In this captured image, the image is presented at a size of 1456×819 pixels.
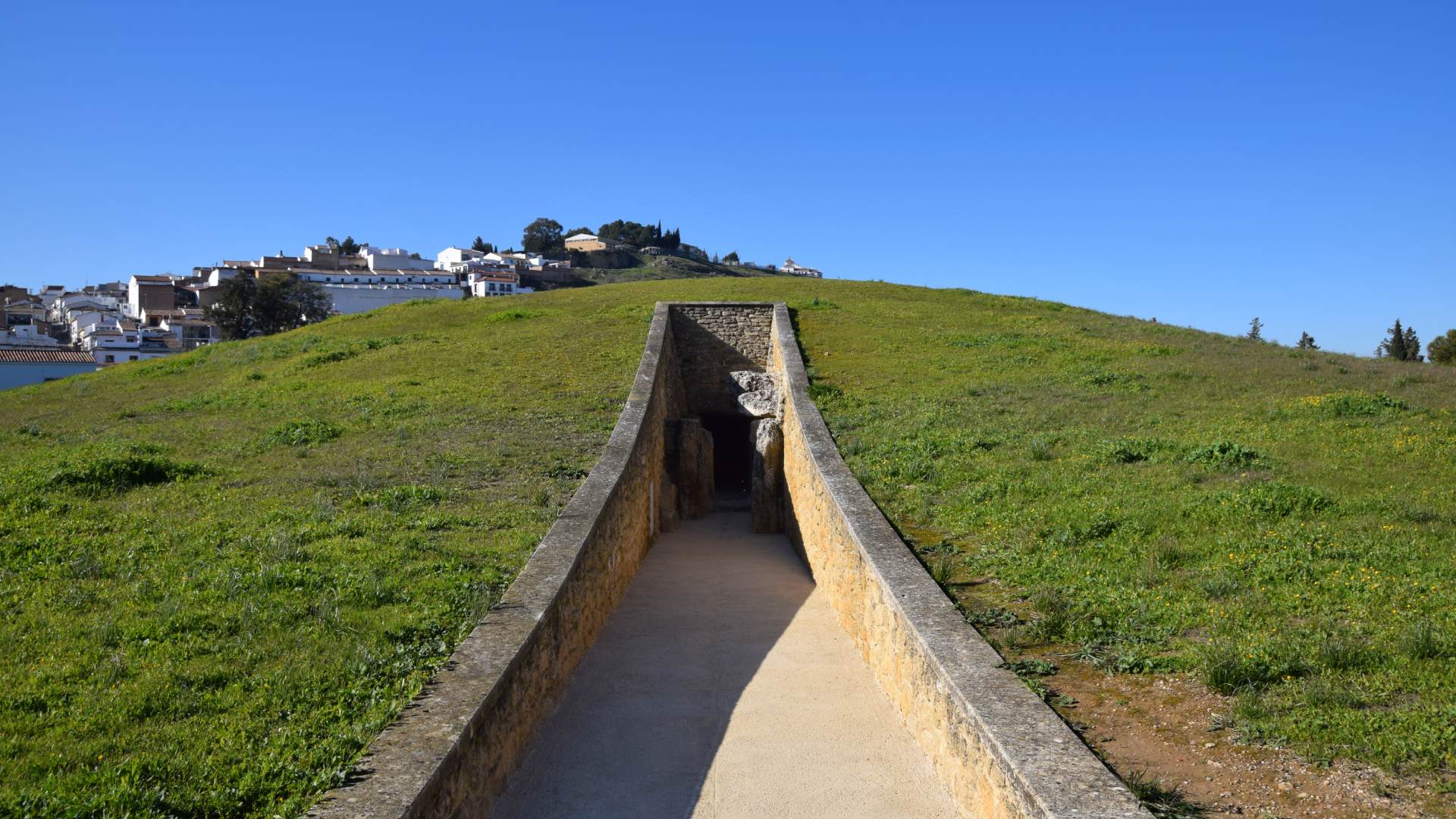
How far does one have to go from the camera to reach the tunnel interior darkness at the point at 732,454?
1884 cm

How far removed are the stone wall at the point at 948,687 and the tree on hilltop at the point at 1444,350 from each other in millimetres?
28813

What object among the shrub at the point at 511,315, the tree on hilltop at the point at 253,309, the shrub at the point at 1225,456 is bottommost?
A: the shrub at the point at 1225,456

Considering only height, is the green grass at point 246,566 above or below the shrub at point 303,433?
below

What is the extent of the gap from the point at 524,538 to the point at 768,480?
6.49 m

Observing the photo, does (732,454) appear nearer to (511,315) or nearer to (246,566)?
(511,315)

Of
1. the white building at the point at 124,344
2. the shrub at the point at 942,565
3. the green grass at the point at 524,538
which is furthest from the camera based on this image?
the white building at the point at 124,344

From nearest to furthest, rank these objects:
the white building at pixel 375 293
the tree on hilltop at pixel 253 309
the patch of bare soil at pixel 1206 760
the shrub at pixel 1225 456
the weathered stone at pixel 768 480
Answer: the patch of bare soil at pixel 1206 760 → the shrub at pixel 1225 456 → the weathered stone at pixel 768 480 → the tree on hilltop at pixel 253 309 → the white building at pixel 375 293

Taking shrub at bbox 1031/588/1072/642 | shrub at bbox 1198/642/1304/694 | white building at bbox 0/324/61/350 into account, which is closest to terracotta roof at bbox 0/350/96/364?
white building at bbox 0/324/61/350

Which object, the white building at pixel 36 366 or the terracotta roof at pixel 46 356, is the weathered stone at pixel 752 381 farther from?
the terracotta roof at pixel 46 356

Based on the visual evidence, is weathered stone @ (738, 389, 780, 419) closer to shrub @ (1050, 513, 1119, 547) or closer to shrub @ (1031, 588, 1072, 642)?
shrub @ (1050, 513, 1119, 547)

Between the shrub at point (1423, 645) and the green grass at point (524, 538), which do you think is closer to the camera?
the green grass at point (524, 538)

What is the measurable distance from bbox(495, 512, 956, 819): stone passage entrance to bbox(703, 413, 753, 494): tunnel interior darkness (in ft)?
30.9

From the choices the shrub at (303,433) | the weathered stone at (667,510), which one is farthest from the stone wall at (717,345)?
the shrub at (303,433)

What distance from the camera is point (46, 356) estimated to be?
4009cm
